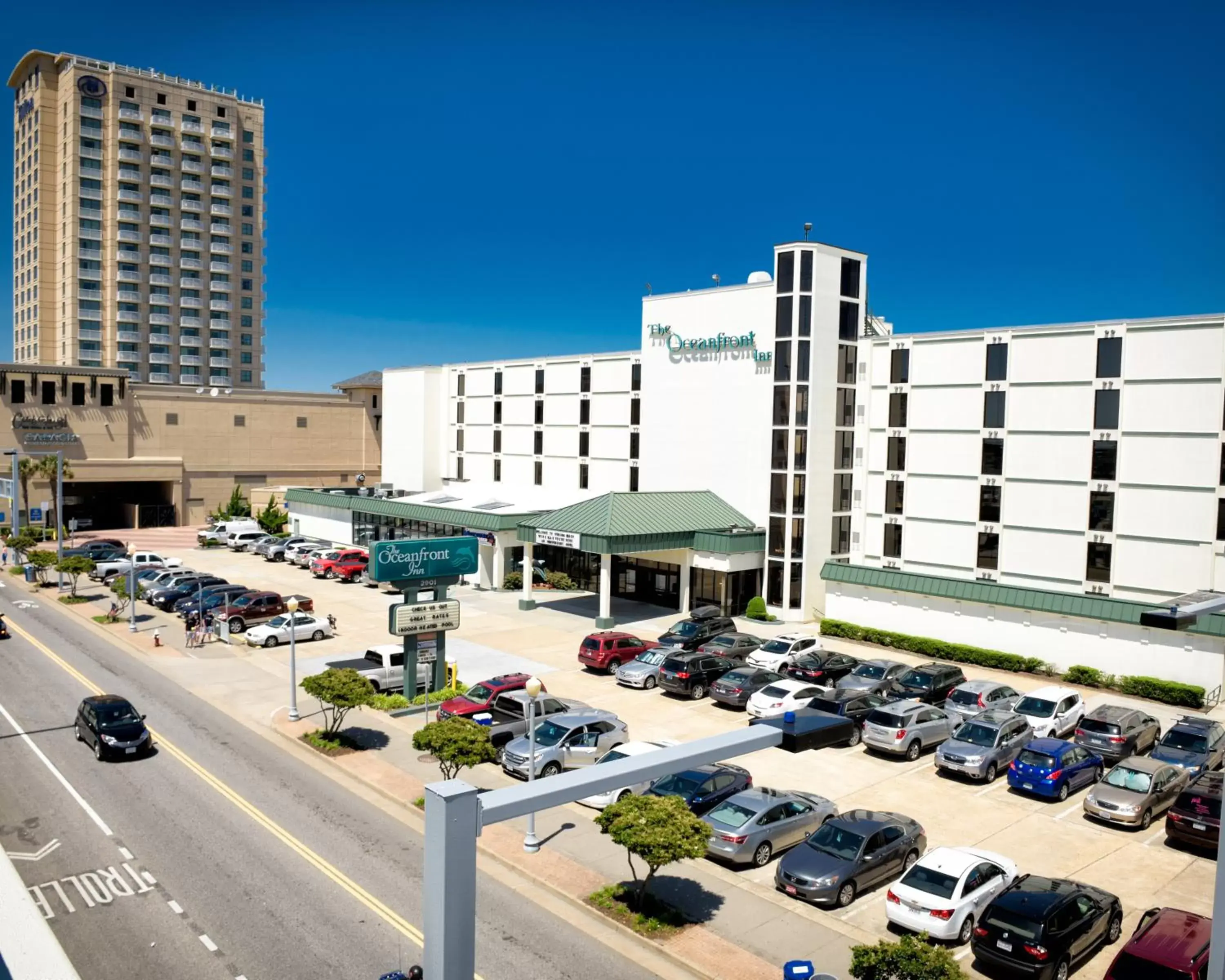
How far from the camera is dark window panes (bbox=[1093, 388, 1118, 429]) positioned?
43125 millimetres

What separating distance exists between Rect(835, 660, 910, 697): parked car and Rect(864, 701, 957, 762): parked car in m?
3.90

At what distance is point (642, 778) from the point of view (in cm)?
885

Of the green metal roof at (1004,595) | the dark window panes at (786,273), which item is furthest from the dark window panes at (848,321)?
the green metal roof at (1004,595)

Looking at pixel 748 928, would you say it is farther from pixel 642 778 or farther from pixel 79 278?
pixel 79 278

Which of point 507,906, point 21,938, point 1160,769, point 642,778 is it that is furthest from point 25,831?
point 1160,769

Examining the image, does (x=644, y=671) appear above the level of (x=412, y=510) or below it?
below

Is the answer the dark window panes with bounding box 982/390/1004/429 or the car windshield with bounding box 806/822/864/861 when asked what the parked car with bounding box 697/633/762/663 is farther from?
the car windshield with bounding box 806/822/864/861

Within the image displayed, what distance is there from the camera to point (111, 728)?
92.2ft

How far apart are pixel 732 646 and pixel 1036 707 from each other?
1252 cm

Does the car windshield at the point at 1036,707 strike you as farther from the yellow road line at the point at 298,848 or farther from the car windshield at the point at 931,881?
the yellow road line at the point at 298,848

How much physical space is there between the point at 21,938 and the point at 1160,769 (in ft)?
87.4

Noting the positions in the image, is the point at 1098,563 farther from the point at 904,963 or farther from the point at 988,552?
the point at 904,963

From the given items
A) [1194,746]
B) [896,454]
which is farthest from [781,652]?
[896,454]

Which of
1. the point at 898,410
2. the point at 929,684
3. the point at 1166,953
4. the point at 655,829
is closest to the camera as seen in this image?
the point at 1166,953
